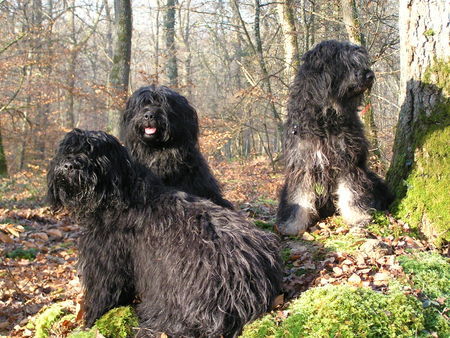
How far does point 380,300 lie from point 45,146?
1908cm

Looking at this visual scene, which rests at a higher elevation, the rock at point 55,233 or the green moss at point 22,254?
the rock at point 55,233

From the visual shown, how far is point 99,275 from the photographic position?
3426 millimetres

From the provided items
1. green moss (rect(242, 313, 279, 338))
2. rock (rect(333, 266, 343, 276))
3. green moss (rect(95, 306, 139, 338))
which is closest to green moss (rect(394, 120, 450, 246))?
rock (rect(333, 266, 343, 276))

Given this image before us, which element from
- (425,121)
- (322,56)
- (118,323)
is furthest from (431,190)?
(118,323)

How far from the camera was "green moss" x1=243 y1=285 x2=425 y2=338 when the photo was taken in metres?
2.79

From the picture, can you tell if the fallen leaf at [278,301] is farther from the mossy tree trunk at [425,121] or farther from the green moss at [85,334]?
the mossy tree trunk at [425,121]

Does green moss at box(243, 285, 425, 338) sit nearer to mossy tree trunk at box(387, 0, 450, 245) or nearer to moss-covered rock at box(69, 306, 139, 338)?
moss-covered rock at box(69, 306, 139, 338)

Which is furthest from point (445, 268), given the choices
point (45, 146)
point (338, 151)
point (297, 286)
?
point (45, 146)

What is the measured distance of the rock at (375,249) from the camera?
387 cm

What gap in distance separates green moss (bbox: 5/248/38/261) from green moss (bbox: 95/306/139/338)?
3.39m

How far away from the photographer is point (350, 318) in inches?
111

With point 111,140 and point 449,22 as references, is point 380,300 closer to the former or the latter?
point 111,140

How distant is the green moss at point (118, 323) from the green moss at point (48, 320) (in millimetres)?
669

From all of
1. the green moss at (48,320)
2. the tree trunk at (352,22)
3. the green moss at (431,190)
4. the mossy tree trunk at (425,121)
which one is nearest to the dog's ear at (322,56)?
the mossy tree trunk at (425,121)
